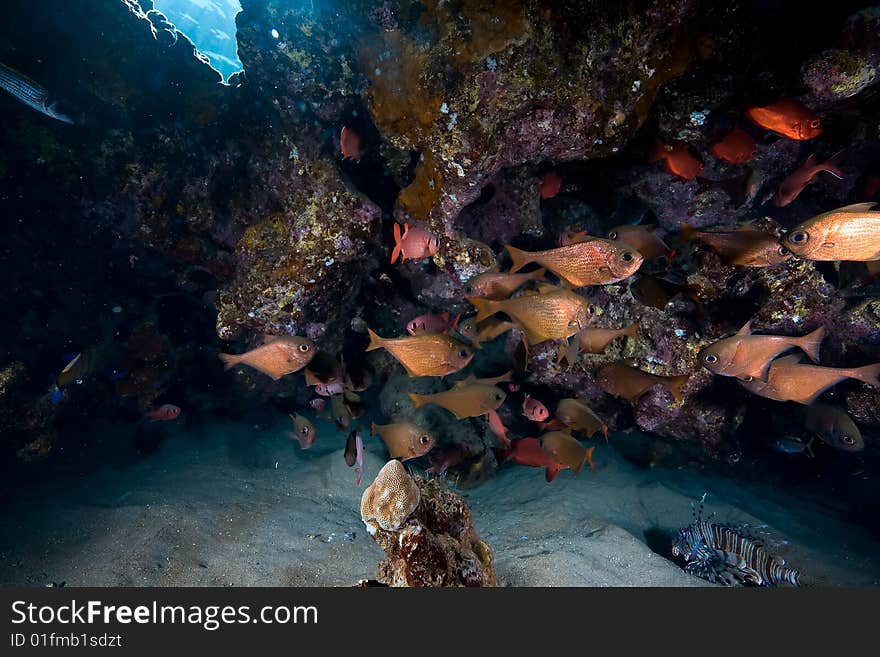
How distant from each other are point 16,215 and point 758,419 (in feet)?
42.2

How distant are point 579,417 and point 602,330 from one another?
1068mm

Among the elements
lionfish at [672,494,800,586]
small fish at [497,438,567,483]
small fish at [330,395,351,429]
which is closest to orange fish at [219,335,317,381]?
small fish at [330,395,351,429]

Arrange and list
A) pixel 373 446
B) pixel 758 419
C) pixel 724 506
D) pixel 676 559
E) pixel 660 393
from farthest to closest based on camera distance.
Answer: pixel 373 446, pixel 758 419, pixel 724 506, pixel 660 393, pixel 676 559

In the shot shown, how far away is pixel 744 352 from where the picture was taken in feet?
11.7

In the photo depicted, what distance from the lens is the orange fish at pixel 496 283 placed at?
4.06 meters

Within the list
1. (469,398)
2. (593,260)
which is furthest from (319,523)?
(593,260)

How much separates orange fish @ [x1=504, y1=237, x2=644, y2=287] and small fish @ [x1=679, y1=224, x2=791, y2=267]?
29.4 inches

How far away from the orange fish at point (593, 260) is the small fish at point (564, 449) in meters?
1.95

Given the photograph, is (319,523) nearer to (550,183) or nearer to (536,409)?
(536,409)

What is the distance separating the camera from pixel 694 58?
425 cm

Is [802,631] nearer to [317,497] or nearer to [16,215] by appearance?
[317,497]

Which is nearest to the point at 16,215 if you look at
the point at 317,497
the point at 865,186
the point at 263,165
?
the point at 263,165

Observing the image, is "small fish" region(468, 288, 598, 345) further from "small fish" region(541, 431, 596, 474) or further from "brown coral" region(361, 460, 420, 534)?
"brown coral" region(361, 460, 420, 534)

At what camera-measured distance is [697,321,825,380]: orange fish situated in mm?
3521
